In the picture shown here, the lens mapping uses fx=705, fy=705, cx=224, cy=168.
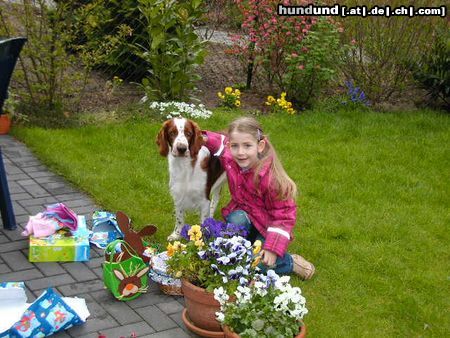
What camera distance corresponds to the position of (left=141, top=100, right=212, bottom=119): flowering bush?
841cm

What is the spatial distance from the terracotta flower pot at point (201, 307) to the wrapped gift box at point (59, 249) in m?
1.13

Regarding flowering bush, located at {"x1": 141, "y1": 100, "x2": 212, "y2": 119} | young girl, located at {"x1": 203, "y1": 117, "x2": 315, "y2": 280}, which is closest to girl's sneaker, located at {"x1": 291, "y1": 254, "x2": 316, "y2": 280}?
young girl, located at {"x1": 203, "y1": 117, "x2": 315, "y2": 280}

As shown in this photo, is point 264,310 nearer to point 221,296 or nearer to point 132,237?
point 221,296

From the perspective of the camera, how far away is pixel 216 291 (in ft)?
12.3

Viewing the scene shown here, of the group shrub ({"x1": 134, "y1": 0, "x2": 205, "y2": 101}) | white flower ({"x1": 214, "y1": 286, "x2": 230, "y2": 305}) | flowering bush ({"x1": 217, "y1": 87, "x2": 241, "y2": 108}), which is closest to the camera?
white flower ({"x1": 214, "y1": 286, "x2": 230, "y2": 305})

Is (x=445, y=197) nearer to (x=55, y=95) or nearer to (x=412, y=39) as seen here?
(x=412, y=39)

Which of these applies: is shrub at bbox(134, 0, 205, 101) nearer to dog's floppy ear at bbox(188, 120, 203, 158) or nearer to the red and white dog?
the red and white dog

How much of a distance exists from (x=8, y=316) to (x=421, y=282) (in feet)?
9.15

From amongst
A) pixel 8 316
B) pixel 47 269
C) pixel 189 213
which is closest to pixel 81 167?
pixel 189 213

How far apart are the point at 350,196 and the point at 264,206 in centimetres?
190

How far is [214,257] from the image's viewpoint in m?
4.08

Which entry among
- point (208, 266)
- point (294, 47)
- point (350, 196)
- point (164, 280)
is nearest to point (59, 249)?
point (164, 280)

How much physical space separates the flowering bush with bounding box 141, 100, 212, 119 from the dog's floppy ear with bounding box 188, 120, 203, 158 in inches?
134

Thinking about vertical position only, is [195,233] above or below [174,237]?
above
